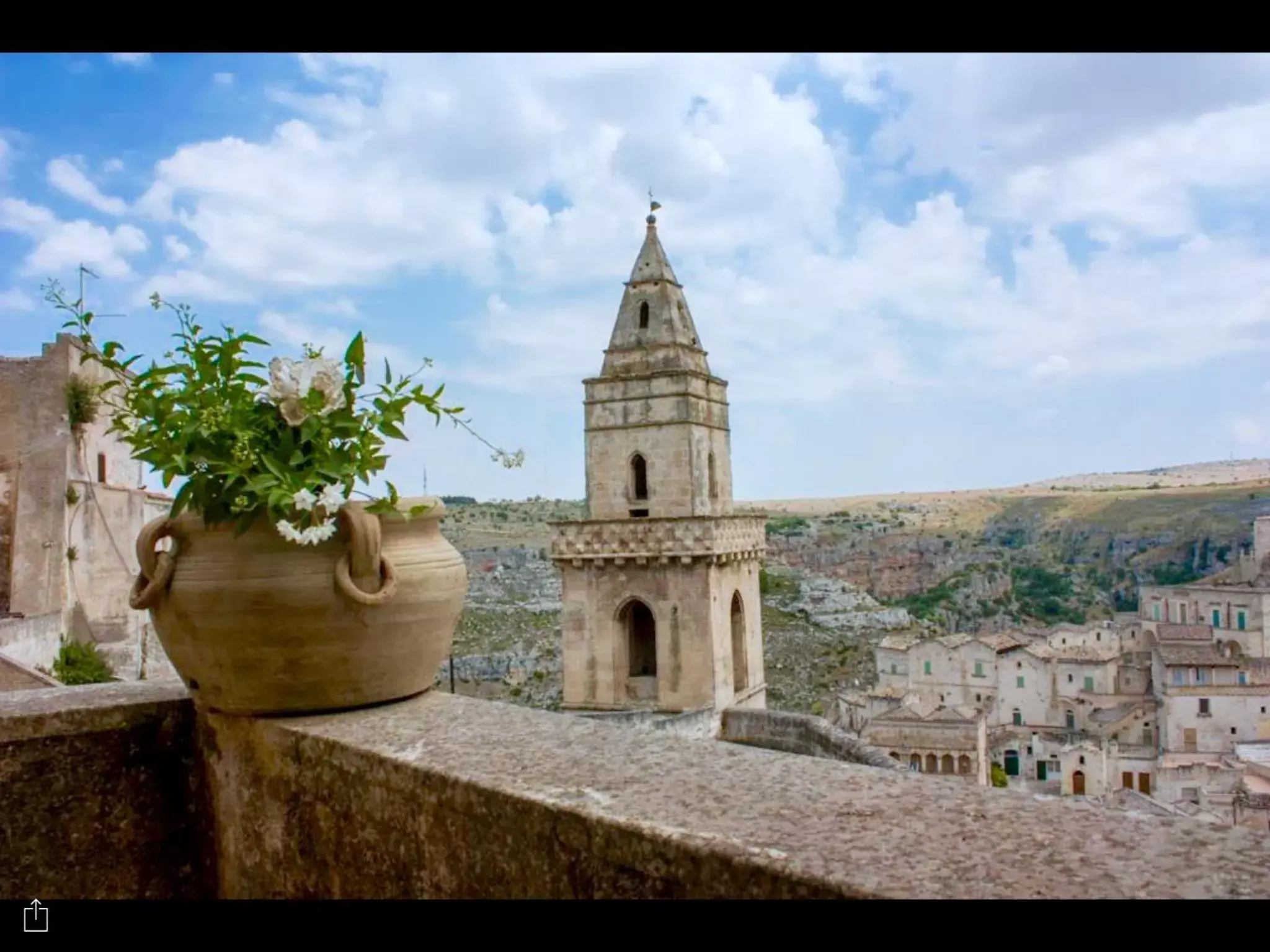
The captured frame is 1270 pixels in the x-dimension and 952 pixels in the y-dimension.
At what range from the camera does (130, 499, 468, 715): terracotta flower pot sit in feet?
8.43

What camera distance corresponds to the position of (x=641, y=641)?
2139 cm

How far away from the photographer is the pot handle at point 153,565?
2650 mm

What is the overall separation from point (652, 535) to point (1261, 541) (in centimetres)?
4348

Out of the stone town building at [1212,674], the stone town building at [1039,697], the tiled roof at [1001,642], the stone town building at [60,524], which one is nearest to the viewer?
the stone town building at [60,524]

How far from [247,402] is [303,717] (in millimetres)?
803

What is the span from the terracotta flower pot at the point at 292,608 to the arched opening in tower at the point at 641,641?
1795cm

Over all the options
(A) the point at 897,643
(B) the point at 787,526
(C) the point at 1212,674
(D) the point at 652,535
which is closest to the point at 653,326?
(D) the point at 652,535

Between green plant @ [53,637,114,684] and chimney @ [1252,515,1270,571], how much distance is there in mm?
49418

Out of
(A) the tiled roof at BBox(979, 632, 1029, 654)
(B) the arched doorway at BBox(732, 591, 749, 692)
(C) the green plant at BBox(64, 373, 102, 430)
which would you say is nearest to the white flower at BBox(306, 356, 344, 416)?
(B) the arched doorway at BBox(732, 591, 749, 692)

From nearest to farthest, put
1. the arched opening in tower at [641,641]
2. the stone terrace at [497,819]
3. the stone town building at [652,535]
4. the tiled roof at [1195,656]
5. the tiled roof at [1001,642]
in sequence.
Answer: the stone terrace at [497,819] < the stone town building at [652,535] < the arched opening in tower at [641,641] < the tiled roof at [1195,656] < the tiled roof at [1001,642]

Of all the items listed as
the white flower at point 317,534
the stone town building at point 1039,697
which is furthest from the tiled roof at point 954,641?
the white flower at point 317,534

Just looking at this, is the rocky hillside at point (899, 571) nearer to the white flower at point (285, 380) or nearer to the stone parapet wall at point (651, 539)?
the stone parapet wall at point (651, 539)
